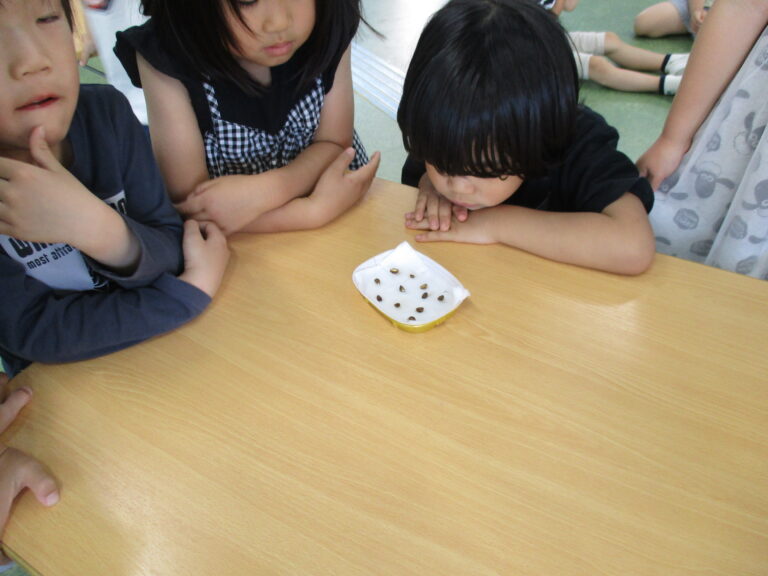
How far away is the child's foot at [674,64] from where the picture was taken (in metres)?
2.18

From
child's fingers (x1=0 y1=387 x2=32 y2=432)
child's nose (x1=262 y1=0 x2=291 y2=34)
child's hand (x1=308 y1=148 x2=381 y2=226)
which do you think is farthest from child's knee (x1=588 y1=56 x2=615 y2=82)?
child's fingers (x1=0 y1=387 x2=32 y2=432)

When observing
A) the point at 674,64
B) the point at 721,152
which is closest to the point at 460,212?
the point at 721,152

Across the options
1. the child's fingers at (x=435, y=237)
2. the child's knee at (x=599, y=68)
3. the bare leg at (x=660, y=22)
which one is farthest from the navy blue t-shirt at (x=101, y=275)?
the bare leg at (x=660, y=22)

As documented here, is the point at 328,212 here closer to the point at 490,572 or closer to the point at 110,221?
the point at 110,221

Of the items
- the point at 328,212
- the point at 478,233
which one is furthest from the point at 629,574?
the point at 328,212

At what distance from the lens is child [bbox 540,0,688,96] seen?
84.5 inches

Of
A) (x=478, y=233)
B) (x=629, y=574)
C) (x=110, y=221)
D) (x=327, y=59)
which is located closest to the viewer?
(x=629, y=574)

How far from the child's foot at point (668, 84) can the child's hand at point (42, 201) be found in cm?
213

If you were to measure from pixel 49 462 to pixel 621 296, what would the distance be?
0.60 metres

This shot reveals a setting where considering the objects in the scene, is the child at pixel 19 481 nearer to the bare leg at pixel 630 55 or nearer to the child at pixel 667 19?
the bare leg at pixel 630 55

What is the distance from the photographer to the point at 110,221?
59cm

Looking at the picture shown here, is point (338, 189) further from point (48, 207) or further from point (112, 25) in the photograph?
point (112, 25)

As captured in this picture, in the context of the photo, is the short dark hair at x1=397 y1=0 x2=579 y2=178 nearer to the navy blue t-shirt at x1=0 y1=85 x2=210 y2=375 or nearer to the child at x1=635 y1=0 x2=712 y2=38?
the navy blue t-shirt at x1=0 y1=85 x2=210 y2=375

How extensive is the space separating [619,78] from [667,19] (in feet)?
1.71
